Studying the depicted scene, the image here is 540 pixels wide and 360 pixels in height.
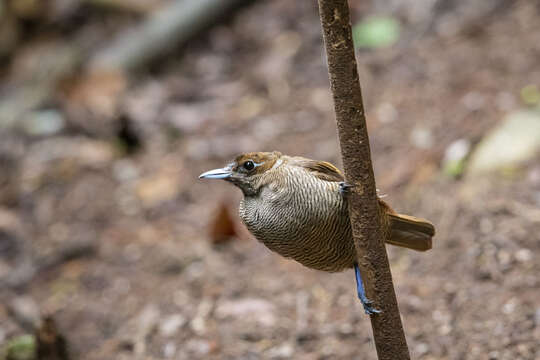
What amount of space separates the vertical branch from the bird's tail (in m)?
0.49

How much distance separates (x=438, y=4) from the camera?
688 centimetres

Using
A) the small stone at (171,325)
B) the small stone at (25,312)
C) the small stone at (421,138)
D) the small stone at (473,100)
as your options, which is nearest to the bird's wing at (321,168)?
the small stone at (171,325)

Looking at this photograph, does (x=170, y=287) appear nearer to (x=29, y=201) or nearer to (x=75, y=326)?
(x=75, y=326)

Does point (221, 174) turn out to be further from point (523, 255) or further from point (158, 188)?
point (158, 188)

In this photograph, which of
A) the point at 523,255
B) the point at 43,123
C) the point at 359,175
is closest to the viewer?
the point at 359,175

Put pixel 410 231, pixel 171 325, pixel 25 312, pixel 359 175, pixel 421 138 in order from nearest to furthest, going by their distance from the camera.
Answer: pixel 359 175, pixel 410 231, pixel 171 325, pixel 25 312, pixel 421 138

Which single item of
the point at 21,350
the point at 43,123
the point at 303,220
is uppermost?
the point at 43,123

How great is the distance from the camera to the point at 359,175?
222cm

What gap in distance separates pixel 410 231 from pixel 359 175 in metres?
0.73

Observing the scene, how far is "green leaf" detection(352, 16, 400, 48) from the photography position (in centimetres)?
687

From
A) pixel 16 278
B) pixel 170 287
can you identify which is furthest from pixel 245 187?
pixel 16 278

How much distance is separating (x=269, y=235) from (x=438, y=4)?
204 inches

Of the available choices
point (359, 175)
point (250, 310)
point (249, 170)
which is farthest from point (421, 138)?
point (359, 175)

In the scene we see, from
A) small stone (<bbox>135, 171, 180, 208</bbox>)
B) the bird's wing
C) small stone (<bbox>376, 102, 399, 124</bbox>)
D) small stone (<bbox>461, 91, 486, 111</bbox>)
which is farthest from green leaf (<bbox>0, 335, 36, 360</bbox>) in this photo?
small stone (<bbox>461, 91, 486, 111</bbox>)
